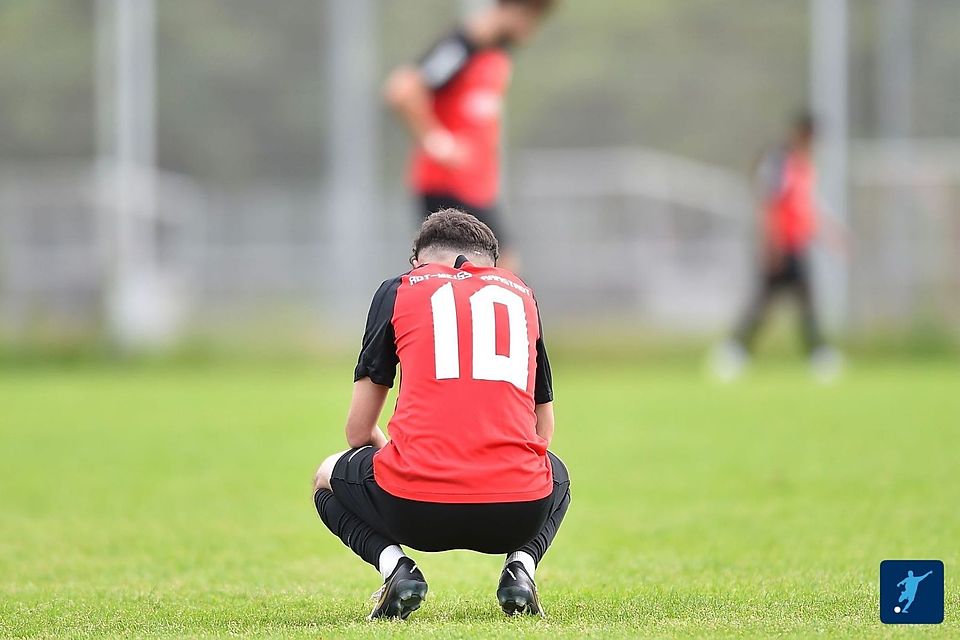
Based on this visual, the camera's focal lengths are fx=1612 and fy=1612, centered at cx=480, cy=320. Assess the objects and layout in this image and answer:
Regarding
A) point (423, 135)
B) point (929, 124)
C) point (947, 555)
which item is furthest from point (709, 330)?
point (947, 555)

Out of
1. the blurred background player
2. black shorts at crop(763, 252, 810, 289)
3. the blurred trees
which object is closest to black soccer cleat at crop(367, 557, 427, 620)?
the blurred background player

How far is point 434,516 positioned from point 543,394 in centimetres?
51

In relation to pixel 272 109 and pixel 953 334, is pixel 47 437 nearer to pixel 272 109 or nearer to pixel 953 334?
pixel 272 109

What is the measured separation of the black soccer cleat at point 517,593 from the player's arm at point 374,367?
0.53 meters

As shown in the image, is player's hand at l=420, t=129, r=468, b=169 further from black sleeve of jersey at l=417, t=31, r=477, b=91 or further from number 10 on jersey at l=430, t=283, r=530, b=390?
number 10 on jersey at l=430, t=283, r=530, b=390

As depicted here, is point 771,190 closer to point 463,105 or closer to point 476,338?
point 463,105

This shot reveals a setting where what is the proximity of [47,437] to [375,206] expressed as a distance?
8.59m

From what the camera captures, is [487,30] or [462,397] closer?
[462,397]

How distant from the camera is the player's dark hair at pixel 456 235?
4336 millimetres

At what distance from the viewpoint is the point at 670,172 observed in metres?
18.5

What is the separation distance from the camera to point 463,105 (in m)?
9.48

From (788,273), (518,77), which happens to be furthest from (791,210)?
(518,77)

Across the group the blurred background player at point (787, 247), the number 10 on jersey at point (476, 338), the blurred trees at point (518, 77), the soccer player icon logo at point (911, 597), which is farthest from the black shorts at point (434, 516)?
the blurred trees at point (518, 77)

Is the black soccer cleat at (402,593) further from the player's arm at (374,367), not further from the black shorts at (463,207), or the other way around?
the black shorts at (463,207)
